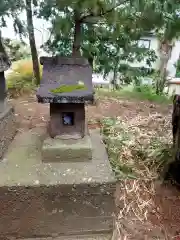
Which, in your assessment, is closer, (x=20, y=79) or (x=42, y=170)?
(x=42, y=170)

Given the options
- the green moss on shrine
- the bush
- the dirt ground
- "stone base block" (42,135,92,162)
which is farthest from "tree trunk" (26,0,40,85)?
"stone base block" (42,135,92,162)

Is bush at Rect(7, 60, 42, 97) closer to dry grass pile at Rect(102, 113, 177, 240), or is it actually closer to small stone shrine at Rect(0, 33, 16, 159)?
dry grass pile at Rect(102, 113, 177, 240)

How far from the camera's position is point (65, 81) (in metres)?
1.53

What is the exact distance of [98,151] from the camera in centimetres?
179

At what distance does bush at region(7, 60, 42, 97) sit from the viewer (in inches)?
148

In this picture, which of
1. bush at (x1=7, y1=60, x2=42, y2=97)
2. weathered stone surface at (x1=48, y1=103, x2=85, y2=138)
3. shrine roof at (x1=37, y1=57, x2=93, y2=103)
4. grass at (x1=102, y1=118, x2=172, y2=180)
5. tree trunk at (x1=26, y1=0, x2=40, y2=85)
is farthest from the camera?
bush at (x1=7, y1=60, x2=42, y2=97)

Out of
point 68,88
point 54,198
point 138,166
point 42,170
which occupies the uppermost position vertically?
point 68,88

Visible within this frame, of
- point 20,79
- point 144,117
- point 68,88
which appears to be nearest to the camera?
point 68,88

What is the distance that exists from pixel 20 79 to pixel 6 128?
9.55 feet

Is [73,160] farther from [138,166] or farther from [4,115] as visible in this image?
Result: [138,166]

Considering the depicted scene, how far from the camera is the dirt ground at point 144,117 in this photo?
1638 mm

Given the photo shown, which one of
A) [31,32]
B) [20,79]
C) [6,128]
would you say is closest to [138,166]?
[6,128]

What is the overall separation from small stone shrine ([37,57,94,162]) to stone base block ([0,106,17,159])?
320mm

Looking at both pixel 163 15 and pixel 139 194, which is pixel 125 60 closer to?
pixel 163 15
